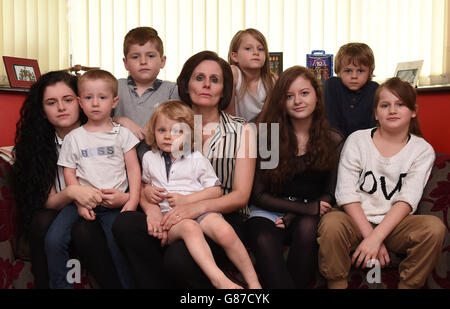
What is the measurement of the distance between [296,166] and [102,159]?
31.3 inches

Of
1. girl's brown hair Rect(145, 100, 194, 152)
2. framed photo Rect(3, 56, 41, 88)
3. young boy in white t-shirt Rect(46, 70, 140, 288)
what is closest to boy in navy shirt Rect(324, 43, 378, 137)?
girl's brown hair Rect(145, 100, 194, 152)

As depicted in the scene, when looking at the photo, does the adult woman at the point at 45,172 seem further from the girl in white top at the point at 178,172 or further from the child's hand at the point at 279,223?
the child's hand at the point at 279,223

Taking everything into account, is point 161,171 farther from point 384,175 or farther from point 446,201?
point 446,201

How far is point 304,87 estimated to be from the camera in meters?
1.83

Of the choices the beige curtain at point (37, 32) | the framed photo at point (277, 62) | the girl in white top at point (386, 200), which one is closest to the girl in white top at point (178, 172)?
the girl in white top at point (386, 200)

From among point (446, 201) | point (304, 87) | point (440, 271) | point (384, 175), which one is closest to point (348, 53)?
point (304, 87)

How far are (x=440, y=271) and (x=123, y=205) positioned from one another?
4.01 feet

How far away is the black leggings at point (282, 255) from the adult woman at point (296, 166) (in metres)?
0.01

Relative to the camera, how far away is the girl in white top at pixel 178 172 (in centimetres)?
157

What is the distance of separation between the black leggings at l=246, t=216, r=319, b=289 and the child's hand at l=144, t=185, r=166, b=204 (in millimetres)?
373

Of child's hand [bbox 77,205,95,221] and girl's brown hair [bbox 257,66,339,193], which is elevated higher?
girl's brown hair [bbox 257,66,339,193]

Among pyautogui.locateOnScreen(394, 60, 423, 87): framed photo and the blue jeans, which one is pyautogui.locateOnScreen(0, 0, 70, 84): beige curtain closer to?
the blue jeans

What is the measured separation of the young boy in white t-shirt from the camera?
168 centimetres

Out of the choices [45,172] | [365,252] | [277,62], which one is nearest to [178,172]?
[45,172]
